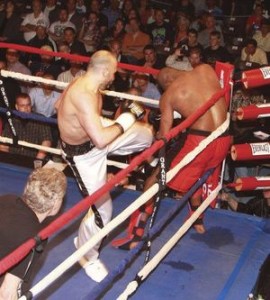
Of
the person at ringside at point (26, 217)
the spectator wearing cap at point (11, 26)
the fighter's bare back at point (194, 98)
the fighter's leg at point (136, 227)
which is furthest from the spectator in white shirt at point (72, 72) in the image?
the person at ringside at point (26, 217)

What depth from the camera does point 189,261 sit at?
3.19 m

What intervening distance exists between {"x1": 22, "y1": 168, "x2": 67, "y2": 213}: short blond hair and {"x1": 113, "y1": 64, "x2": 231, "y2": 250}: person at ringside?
1.24 metres

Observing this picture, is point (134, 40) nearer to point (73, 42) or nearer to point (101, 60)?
point (73, 42)

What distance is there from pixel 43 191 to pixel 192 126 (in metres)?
1.48

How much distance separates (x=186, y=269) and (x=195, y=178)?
549mm

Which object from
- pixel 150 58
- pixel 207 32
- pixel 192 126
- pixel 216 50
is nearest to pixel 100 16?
pixel 207 32

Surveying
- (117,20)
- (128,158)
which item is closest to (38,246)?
(128,158)

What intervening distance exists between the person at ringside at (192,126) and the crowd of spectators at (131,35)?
197 centimetres

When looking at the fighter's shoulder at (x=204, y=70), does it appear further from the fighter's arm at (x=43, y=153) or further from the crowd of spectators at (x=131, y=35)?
the crowd of spectators at (x=131, y=35)

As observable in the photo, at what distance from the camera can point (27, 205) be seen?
6.65 feet

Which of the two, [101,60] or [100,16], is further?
[100,16]

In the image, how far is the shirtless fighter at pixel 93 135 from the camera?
2.63 m

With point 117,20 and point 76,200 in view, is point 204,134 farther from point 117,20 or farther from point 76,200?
point 117,20

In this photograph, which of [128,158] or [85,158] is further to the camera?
[128,158]
